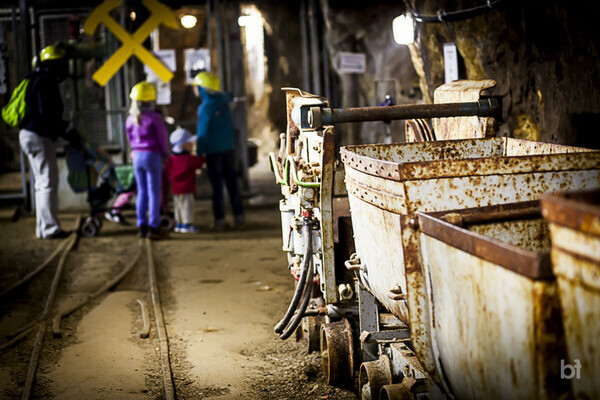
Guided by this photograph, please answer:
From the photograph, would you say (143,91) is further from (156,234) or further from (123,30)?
(123,30)

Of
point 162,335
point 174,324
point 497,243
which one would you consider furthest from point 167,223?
point 497,243

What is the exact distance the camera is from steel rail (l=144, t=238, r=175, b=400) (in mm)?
5099

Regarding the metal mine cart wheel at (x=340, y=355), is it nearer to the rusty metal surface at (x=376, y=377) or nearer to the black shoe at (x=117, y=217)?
the rusty metal surface at (x=376, y=377)

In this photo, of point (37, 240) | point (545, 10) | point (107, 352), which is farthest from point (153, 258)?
point (545, 10)

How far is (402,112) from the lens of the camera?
5.14 metres

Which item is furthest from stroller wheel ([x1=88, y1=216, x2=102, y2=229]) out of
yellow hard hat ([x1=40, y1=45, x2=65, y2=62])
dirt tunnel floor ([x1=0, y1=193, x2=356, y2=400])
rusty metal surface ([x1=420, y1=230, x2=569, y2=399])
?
rusty metal surface ([x1=420, y1=230, x2=569, y2=399])

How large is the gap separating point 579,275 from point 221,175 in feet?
30.1

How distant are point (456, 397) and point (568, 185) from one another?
114 centimetres

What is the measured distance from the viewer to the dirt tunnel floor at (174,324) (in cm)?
526

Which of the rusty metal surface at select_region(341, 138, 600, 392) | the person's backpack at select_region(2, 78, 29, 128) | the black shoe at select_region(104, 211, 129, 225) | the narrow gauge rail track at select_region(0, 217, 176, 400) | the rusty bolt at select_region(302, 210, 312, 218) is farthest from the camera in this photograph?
the black shoe at select_region(104, 211, 129, 225)

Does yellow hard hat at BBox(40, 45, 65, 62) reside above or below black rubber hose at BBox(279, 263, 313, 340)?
above

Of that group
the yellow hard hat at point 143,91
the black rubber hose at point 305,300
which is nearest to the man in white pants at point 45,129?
the yellow hard hat at point 143,91

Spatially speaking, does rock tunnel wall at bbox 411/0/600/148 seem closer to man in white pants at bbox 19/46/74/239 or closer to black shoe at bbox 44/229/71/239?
man in white pants at bbox 19/46/74/239

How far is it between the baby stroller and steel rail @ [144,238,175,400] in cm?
201
